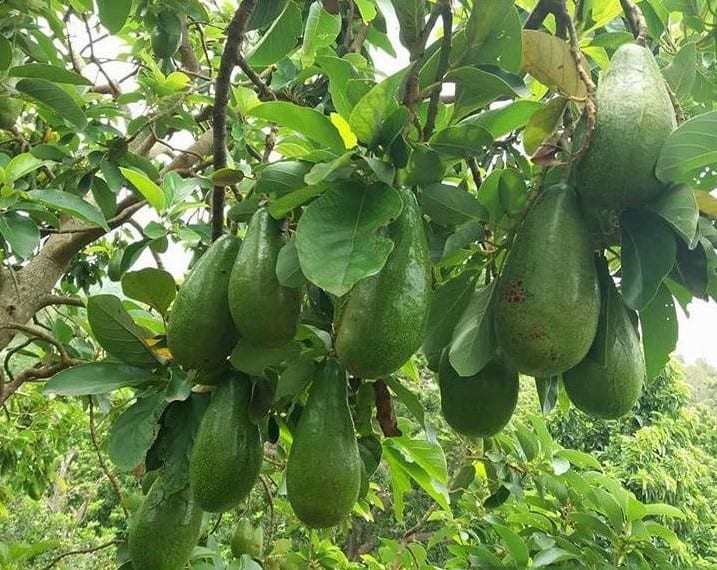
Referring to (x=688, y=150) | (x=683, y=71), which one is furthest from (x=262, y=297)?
(x=683, y=71)

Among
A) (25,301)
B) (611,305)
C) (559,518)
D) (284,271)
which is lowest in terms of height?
(559,518)

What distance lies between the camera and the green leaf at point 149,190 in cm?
140

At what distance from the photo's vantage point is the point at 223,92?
1.07 meters

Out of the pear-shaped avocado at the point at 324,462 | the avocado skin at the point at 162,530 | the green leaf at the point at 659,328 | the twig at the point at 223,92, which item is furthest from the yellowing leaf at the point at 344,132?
the avocado skin at the point at 162,530

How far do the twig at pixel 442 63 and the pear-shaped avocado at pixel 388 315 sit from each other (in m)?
0.17

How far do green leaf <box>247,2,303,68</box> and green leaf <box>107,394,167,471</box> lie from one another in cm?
59

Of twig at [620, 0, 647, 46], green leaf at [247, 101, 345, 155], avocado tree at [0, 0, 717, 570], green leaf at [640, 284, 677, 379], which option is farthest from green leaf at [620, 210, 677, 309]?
green leaf at [247, 101, 345, 155]

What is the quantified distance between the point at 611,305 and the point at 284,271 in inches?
16.1

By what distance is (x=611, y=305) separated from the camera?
893 mm

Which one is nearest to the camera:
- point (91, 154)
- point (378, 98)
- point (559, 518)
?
point (378, 98)

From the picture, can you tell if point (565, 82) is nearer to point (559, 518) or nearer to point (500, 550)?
point (559, 518)

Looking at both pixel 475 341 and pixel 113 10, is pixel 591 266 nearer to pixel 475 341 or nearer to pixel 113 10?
pixel 475 341

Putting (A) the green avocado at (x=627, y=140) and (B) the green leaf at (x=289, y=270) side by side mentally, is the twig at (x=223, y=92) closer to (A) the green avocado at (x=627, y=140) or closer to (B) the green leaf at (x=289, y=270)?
A: (B) the green leaf at (x=289, y=270)

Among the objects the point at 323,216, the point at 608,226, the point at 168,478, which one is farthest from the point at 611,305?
the point at 168,478
